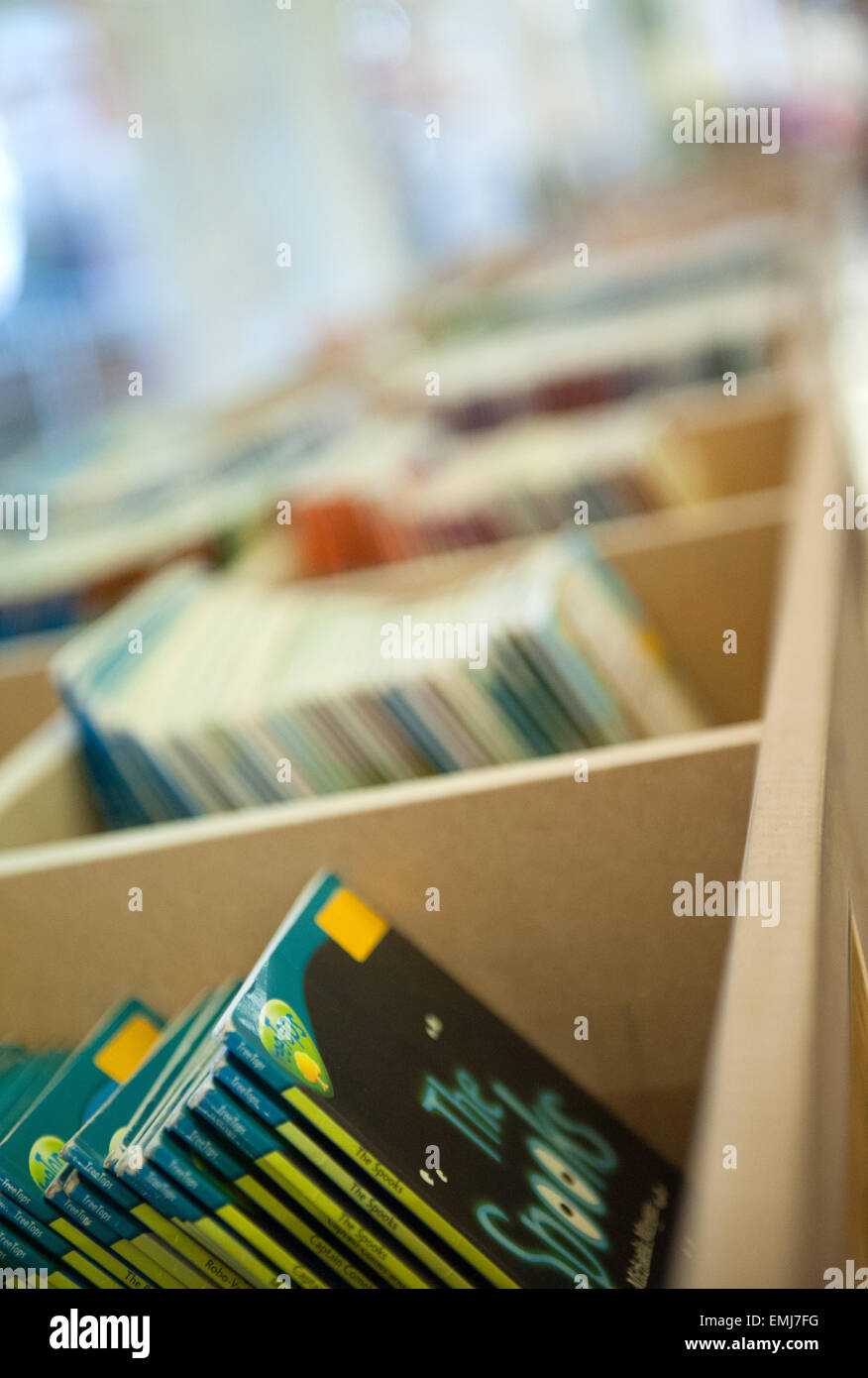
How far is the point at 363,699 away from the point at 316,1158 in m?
0.53

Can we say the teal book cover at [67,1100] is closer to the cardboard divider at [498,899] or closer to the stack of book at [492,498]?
the cardboard divider at [498,899]

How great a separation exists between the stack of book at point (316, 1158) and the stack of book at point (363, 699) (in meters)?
0.31

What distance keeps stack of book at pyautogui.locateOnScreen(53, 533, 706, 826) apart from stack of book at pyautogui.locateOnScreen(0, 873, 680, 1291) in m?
0.31

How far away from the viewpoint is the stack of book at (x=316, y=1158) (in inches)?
26.3

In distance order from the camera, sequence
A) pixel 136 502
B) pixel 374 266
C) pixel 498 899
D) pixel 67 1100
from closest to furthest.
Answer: pixel 67 1100, pixel 498 899, pixel 136 502, pixel 374 266

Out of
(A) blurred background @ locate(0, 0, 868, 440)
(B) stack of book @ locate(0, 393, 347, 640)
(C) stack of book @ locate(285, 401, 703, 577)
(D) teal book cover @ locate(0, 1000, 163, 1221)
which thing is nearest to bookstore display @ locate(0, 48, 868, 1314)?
(D) teal book cover @ locate(0, 1000, 163, 1221)

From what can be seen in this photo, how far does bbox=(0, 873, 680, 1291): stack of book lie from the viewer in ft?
2.19

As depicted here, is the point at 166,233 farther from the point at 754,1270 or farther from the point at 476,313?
the point at 754,1270

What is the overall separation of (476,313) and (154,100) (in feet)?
13.5

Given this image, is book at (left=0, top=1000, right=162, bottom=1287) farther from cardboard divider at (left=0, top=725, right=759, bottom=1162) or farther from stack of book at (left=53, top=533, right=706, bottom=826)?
stack of book at (left=53, top=533, right=706, bottom=826)

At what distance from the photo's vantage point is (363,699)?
44.8 inches

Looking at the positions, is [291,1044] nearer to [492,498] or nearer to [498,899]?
[498,899]

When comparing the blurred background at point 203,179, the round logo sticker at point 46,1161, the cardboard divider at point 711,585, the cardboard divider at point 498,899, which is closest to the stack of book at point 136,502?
the cardboard divider at point 711,585

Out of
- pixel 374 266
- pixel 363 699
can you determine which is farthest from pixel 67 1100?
pixel 374 266
